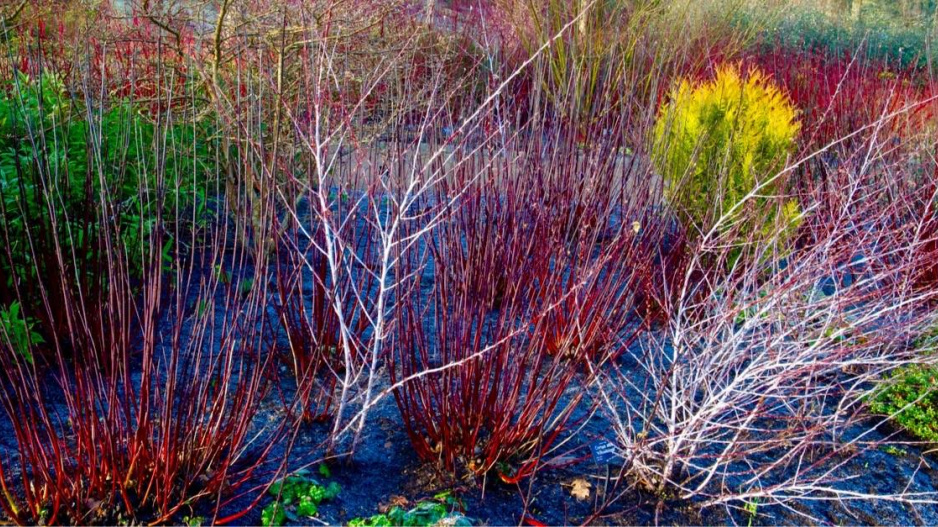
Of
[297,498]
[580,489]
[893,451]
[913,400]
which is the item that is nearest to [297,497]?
[297,498]

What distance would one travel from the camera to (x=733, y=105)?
14.6 ft

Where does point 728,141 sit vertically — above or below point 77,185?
above

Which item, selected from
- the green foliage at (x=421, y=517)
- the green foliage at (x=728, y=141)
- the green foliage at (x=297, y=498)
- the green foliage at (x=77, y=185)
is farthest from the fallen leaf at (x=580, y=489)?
the green foliage at (x=728, y=141)

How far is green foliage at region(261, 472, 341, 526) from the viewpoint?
2215 millimetres

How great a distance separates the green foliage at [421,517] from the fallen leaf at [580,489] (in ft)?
1.38

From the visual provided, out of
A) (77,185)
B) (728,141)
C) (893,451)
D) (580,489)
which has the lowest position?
(893,451)

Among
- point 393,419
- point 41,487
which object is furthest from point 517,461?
point 41,487

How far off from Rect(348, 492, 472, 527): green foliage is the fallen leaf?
1.38 ft

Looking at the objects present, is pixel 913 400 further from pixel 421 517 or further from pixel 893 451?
pixel 421 517

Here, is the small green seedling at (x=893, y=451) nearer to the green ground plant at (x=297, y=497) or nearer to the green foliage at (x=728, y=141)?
the green foliage at (x=728, y=141)

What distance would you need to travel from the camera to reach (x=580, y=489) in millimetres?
2518

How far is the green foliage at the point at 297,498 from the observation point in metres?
2.21

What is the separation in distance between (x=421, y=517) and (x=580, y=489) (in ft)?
1.92

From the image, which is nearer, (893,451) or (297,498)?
(297,498)
